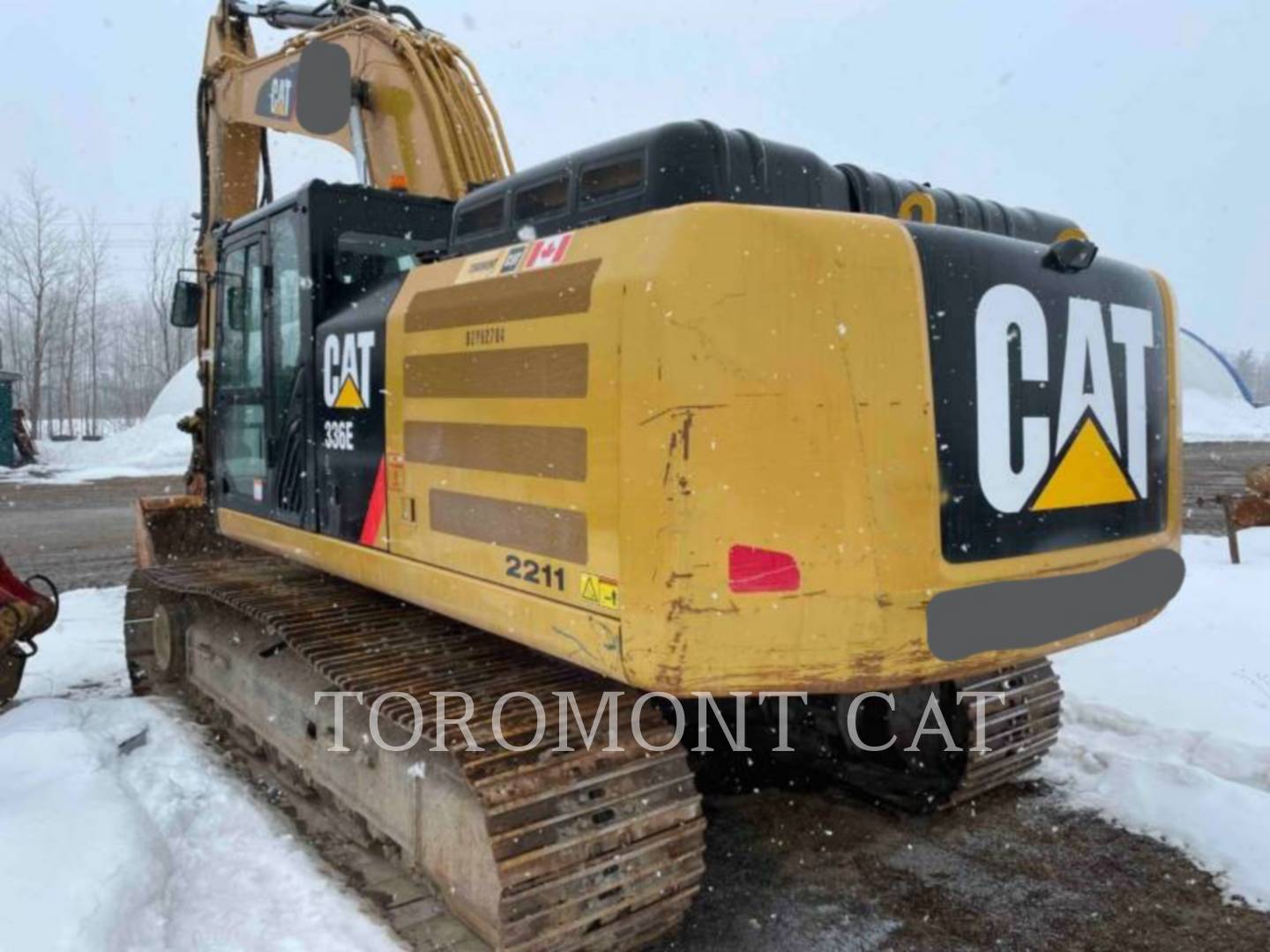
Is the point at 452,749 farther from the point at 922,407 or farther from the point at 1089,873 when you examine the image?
the point at 1089,873

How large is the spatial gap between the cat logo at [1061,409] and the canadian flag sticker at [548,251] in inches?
42.2

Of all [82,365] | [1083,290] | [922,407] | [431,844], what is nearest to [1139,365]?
[1083,290]

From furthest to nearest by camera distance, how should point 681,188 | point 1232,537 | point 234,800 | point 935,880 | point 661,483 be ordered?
1. point 1232,537
2. point 234,800
3. point 935,880
4. point 681,188
5. point 661,483

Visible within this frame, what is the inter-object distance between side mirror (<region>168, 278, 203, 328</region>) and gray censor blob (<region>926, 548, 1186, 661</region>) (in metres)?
4.22

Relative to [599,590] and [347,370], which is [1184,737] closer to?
[599,590]

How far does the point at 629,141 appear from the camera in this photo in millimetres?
2693

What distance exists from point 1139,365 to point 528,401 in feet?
5.93

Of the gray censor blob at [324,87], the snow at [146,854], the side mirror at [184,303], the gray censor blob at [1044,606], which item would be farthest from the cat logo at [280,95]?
the gray censor blob at [1044,606]

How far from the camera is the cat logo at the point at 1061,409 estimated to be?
261 centimetres

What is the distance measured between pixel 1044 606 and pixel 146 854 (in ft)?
9.42

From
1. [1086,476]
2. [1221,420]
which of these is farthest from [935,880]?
[1221,420]

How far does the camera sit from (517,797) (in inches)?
105

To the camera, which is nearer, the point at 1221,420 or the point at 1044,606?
the point at 1044,606

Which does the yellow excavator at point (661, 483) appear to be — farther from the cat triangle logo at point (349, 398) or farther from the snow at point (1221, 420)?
the snow at point (1221, 420)
